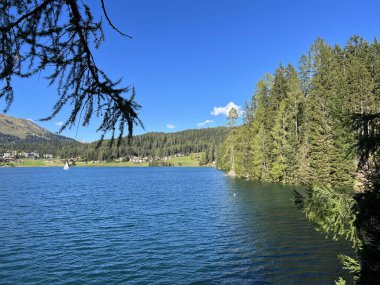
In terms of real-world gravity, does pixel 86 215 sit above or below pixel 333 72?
below

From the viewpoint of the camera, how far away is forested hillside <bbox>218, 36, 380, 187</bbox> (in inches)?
2095

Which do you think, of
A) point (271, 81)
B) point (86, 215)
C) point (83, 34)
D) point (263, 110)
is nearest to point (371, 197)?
point (83, 34)

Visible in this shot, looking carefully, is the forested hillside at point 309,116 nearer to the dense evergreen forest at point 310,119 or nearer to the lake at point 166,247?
the dense evergreen forest at point 310,119

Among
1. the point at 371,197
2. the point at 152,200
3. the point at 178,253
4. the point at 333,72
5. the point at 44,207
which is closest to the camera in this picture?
the point at 371,197

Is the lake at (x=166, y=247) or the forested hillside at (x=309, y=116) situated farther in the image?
the forested hillside at (x=309, y=116)

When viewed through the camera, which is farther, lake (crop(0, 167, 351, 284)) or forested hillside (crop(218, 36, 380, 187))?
forested hillside (crop(218, 36, 380, 187))

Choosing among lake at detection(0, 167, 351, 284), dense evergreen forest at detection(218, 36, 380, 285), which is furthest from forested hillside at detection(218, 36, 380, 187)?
lake at detection(0, 167, 351, 284)

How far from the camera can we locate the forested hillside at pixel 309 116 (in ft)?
175

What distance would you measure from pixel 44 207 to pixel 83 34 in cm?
4180

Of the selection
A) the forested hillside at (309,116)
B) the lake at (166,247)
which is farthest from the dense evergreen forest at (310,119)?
the lake at (166,247)

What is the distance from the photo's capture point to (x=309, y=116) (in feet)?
203

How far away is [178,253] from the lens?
833 inches

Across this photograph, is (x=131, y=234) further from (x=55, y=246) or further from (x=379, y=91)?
(x=379, y=91)

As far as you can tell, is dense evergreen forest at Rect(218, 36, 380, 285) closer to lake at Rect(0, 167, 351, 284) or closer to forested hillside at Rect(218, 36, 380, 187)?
forested hillside at Rect(218, 36, 380, 187)
